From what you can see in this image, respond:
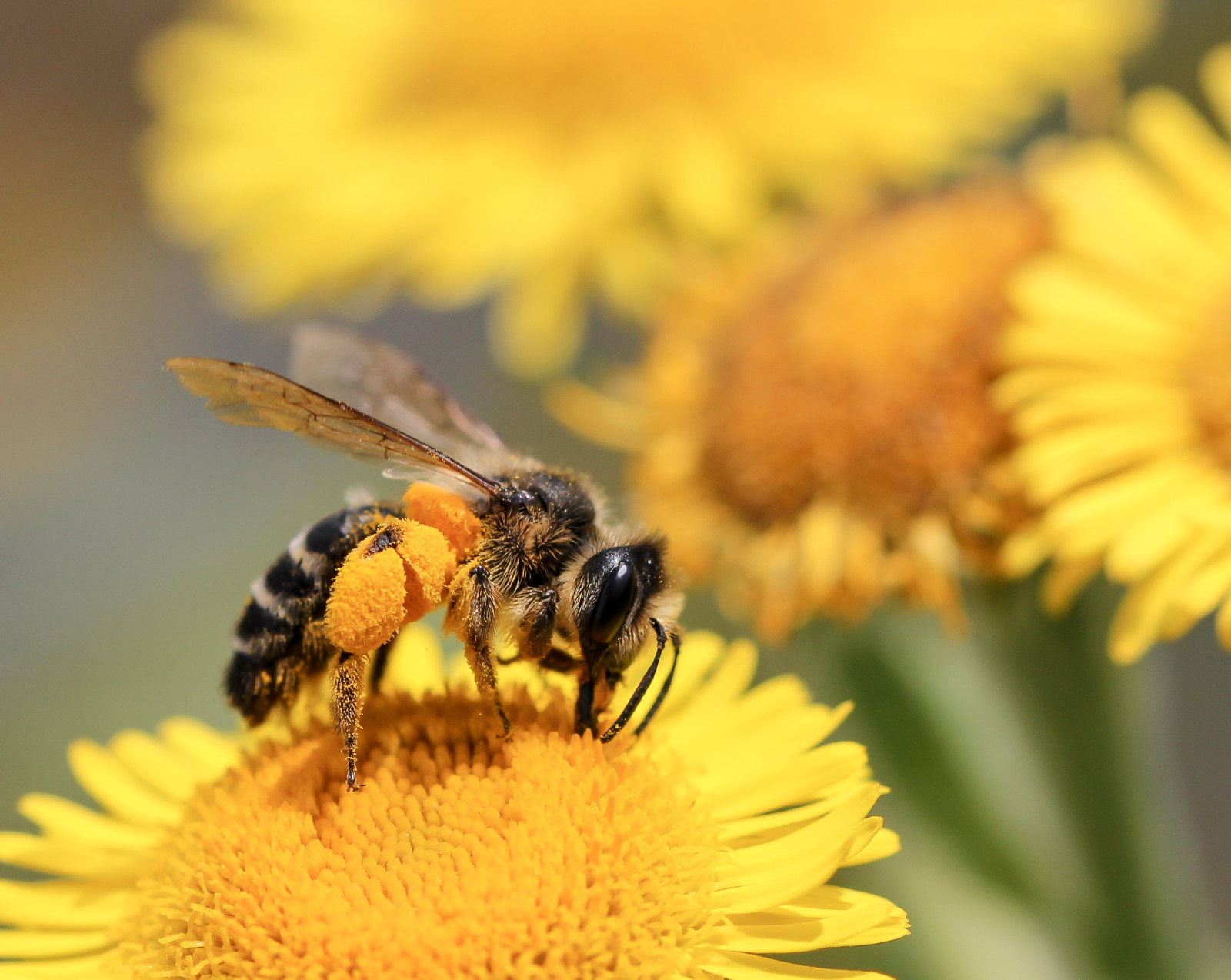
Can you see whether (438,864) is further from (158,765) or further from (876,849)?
(158,765)

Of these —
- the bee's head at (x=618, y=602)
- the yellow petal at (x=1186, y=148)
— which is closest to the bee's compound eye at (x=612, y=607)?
the bee's head at (x=618, y=602)

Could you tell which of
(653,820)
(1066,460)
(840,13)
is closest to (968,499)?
(1066,460)

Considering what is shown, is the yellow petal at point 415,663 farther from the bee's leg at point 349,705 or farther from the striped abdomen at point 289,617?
the bee's leg at point 349,705

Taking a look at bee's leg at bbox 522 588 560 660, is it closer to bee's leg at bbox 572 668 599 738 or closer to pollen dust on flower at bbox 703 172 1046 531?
bee's leg at bbox 572 668 599 738

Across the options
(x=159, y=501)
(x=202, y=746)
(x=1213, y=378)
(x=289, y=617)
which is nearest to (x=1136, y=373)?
(x=1213, y=378)

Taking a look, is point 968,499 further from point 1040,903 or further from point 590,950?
point 590,950

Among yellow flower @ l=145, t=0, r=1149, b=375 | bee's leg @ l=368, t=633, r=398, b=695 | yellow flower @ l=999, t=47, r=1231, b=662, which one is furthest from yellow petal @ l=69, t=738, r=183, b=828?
yellow flower @ l=145, t=0, r=1149, b=375
